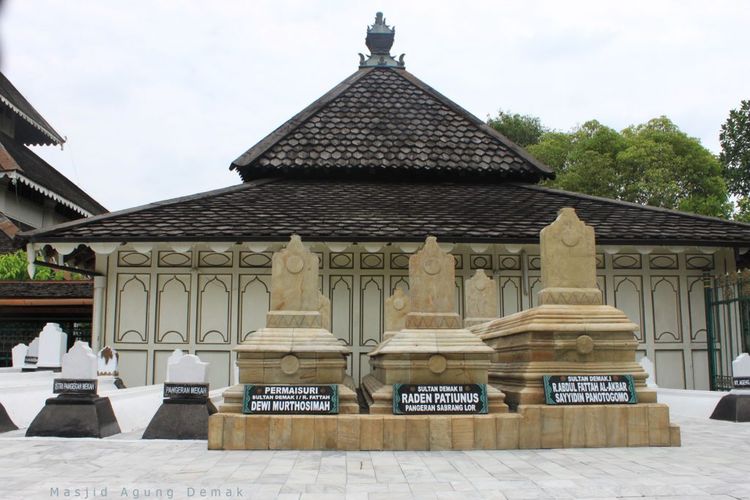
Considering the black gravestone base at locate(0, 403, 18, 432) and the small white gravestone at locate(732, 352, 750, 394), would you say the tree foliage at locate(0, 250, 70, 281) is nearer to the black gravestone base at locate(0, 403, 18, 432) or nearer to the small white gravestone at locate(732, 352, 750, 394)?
the black gravestone base at locate(0, 403, 18, 432)

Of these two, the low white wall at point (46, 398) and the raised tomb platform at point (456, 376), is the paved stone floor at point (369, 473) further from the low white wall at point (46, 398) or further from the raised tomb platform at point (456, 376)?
the low white wall at point (46, 398)

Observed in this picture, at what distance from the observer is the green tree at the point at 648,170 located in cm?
3297

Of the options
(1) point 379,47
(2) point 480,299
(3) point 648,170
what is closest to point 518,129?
(3) point 648,170

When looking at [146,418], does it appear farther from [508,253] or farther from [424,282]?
[508,253]

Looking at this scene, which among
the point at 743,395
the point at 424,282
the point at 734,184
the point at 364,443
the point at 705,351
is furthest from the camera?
the point at 734,184

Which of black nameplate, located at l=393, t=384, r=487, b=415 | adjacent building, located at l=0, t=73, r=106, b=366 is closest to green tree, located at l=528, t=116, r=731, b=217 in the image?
adjacent building, located at l=0, t=73, r=106, b=366

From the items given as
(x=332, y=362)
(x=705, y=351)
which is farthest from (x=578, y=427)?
(x=705, y=351)

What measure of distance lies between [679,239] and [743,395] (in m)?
4.30

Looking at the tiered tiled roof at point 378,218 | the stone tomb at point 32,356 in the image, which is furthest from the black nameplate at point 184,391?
the stone tomb at point 32,356

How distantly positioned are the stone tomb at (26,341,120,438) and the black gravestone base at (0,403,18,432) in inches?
49.4

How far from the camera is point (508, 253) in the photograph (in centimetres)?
1429

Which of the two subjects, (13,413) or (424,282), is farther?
(13,413)

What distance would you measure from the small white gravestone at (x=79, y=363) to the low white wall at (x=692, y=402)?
9017 mm

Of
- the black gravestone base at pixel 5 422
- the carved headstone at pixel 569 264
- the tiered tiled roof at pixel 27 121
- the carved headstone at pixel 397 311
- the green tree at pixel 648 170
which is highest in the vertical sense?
the tiered tiled roof at pixel 27 121
